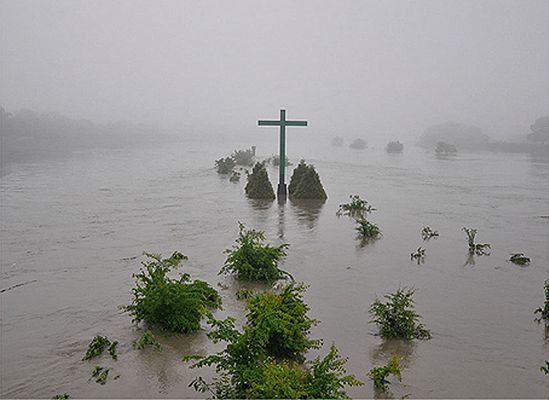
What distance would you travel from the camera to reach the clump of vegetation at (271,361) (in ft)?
14.8

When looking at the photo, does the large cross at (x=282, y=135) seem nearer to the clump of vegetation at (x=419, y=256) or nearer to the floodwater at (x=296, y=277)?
the floodwater at (x=296, y=277)

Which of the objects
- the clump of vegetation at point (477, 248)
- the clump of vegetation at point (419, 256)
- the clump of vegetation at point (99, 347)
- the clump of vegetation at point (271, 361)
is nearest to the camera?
the clump of vegetation at point (271, 361)

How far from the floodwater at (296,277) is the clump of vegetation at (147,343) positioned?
10cm

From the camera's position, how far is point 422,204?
20.0 metres

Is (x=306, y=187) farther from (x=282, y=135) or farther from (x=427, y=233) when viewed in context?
(x=427, y=233)

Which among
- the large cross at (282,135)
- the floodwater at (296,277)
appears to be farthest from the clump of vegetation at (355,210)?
the large cross at (282,135)

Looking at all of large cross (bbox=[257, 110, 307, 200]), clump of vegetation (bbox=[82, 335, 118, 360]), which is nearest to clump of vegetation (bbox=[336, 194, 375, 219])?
large cross (bbox=[257, 110, 307, 200])

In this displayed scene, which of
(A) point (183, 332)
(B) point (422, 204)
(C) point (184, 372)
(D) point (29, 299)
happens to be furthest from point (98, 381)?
(B) point (422, 204)

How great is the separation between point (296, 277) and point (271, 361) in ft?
14.0

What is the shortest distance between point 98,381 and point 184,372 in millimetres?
932

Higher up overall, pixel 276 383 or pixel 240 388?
pixel 276 383

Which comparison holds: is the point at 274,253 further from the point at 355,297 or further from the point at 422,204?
the point at 422,204

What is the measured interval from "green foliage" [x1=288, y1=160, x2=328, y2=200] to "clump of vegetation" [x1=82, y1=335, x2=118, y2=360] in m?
13.8

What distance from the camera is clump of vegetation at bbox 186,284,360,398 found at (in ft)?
14.8
